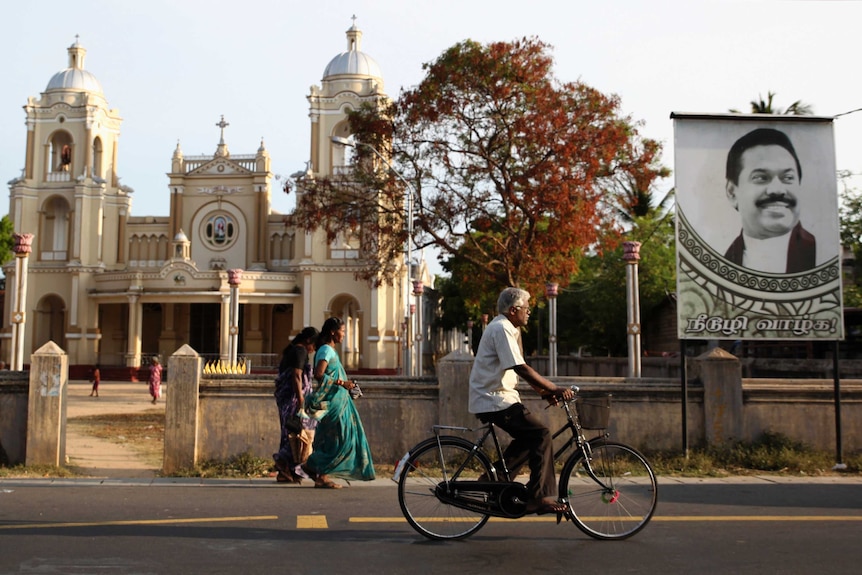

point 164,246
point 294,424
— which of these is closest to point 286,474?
point 294,424

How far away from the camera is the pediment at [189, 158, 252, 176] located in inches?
2159

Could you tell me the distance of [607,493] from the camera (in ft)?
22.5

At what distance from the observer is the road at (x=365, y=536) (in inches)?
235

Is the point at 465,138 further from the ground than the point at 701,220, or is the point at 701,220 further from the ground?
the point at 465,138

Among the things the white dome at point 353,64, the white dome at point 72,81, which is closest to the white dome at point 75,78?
the white dome at point 72,81

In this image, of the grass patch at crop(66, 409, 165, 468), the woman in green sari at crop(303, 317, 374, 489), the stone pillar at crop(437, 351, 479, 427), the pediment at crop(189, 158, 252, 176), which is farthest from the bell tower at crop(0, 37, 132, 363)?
the woman in green sari at crop(303, 317, 374, 489)

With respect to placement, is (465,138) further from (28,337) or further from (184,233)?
(28,337)

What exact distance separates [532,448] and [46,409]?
6974 mm

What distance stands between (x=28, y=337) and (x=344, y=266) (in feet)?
64.3

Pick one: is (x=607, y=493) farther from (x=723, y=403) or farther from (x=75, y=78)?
(x=75, y=78)

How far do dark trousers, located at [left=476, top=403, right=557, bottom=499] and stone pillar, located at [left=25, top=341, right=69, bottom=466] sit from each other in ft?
21.6

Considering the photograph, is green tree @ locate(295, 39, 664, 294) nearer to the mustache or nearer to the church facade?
the mustache

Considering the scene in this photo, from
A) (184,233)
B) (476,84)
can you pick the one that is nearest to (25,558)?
(476,84)

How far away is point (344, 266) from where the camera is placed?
4972cm
